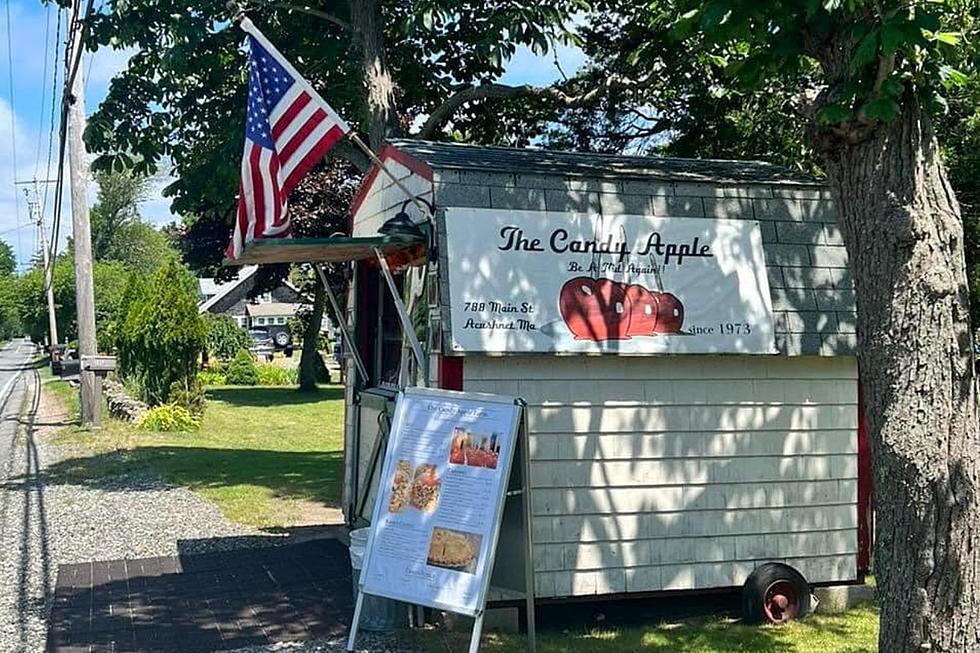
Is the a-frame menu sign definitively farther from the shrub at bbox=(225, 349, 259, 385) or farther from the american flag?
the shrub at bbox=(225, 349, 259, 385)

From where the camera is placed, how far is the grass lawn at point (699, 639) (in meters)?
6.09

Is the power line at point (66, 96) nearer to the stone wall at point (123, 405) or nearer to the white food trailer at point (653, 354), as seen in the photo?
the stone wall at point (123, 405)

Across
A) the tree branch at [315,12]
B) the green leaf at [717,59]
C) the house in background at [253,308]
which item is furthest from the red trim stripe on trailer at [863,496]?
the house in background at [253,308]

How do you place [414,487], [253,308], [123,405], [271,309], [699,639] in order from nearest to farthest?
[414,487] → [699,639] → [123,405] → [253,308] → [271,309]

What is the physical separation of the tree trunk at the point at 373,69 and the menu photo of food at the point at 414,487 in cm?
573

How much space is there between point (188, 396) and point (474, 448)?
1488cm

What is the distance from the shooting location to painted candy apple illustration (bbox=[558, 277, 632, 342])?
6.33 m

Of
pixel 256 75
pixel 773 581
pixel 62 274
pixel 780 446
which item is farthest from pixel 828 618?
pixel 62 274

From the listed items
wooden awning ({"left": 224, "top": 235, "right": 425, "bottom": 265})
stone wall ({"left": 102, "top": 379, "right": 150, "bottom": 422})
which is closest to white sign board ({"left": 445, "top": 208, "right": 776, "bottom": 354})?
wooden awning ({"left": 224, "top": 235, "right": 425, "bottom": 265})

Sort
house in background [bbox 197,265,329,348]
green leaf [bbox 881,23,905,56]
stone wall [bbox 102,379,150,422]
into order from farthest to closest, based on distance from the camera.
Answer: house in background [bbox 197,265,329,348] → stone wall [bbox 102,379,150,422] → green leaf [bbox 881,23,905,56]

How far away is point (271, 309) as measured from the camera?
75.2 metres

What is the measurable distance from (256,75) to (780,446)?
13.6ft

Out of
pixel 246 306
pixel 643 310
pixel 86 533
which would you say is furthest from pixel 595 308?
pixel 246 306

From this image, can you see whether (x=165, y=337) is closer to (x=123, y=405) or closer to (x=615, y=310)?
(x=123, y=405)
